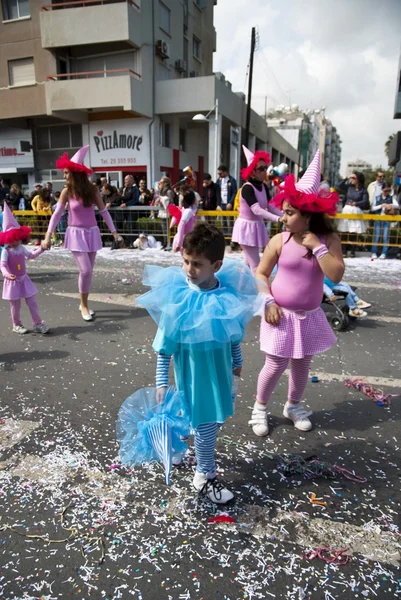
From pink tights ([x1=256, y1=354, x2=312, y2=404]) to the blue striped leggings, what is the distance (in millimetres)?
784

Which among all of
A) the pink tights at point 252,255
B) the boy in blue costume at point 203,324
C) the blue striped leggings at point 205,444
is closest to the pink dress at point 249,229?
the pink tights at point 252,255

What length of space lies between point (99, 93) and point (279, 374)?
20.8m

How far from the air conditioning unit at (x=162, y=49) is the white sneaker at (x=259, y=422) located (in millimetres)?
23225

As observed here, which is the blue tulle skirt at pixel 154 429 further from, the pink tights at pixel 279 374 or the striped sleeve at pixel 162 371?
the pink tights at pixel 279 374

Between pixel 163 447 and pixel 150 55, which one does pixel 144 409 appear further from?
pixel 150 55

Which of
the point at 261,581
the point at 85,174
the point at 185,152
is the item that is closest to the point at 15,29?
the point at 185,152

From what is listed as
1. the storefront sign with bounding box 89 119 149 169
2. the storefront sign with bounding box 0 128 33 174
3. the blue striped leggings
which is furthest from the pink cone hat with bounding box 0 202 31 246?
the storefront sign with bounding box 0 128 33 174

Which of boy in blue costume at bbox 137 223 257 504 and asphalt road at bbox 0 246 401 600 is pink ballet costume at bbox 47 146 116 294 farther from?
boy in blue costume at bbox 137 223 257 504

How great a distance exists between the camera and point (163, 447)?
2107 millimetres

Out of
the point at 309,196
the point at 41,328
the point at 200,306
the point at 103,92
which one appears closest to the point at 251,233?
the point at 41,328

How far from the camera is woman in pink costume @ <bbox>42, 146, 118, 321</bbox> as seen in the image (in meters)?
5.27

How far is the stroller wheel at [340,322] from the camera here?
529 cm

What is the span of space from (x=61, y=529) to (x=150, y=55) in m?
23.6

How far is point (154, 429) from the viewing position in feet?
6.92
